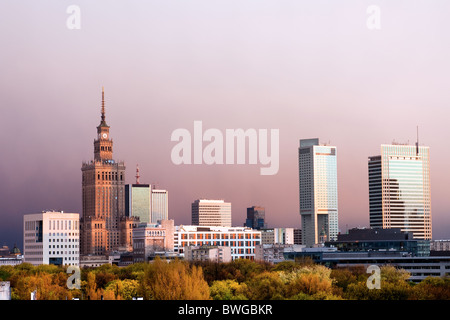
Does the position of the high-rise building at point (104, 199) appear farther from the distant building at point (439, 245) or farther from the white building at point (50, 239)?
the distant building at point (439, 245)

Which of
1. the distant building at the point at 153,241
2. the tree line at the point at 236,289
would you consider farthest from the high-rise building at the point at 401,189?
the tree line at the point at 236,289

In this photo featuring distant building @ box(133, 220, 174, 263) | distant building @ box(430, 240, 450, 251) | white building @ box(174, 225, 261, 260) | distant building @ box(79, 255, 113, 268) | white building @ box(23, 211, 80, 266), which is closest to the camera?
white building @ box(23, 211, 80, 266)

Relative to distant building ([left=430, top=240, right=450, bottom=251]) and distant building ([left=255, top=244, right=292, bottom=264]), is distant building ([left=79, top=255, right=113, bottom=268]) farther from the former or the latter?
distant building ([left=430, top=240, right=450, bottom=251])

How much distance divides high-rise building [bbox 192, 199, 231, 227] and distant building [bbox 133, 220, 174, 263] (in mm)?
58067

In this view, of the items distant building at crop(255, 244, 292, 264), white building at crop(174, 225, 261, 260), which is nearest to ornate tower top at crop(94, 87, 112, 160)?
white building at crop(174, 225, 261, 260)

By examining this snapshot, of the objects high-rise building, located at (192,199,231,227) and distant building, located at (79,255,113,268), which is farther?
high-rise building, located at (192,199,231,227)

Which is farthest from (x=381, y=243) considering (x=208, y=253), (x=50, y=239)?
(x=50, y=239)

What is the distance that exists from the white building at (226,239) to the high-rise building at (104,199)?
1454 inches

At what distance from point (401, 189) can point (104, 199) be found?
67.5m

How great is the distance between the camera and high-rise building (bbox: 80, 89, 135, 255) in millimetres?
161500

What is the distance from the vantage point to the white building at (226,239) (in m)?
120
